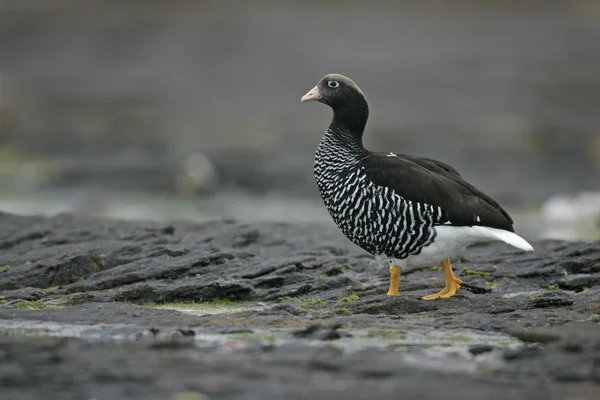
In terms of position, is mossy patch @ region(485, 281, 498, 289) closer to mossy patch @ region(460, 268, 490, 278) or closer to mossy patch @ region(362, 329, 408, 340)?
mossy patch @ region(460, 268, 490, 278)

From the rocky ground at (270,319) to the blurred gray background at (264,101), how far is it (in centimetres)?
768

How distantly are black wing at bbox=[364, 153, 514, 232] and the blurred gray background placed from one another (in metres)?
8.80

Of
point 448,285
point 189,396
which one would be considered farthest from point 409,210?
point 189,396

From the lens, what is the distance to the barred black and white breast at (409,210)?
10914mm

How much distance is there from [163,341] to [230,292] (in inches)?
93.4

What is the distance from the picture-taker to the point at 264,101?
112ft

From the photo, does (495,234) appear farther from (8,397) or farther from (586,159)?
(586,159)

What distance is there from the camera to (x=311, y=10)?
40.7 m

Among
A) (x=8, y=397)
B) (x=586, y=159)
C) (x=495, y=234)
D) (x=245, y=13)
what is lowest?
(x=8, y=397)

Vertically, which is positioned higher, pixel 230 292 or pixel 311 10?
pixel 311 10

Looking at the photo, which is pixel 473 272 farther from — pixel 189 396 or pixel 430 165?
pixel 189 396

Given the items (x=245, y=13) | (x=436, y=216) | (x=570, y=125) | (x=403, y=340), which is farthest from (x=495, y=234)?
(x=245, y=13)

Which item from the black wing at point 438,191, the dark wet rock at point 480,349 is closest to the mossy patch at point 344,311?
the black wing at point 438,191

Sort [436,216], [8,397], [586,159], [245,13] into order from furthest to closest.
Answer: [245,13] < [586,159] < [436,216] < [8,397]
